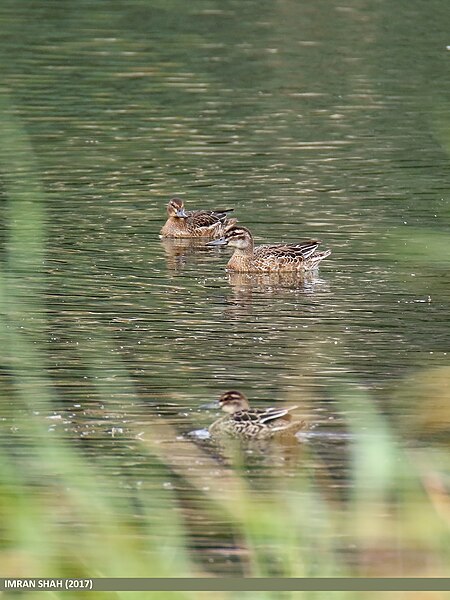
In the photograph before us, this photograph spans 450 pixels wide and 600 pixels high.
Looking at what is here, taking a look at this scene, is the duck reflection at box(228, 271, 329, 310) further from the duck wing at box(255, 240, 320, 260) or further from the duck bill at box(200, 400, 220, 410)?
the duck bill at box(200, 400, 220, 410)

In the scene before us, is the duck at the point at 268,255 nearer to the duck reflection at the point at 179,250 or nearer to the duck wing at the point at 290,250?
the duck wing at the point at 290,250

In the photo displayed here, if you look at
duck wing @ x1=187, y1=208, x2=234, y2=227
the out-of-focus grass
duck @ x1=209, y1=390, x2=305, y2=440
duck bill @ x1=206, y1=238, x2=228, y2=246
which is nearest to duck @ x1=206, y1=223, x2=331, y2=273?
duck bill @ x1=206, y1=238, x2=228, y2=246

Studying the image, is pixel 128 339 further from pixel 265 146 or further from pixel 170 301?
pixel 265 146

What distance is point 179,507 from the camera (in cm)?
832

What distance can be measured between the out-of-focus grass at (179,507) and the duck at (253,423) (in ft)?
1.07

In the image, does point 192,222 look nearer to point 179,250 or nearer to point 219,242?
point 179,250

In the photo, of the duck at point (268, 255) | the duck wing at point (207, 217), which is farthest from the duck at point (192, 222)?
the duck at point (268, 255)

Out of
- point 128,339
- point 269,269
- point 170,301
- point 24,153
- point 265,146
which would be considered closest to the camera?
point 128,339

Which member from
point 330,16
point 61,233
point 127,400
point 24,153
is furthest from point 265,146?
point 330,16

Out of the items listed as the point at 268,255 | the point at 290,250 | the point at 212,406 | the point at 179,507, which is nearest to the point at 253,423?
the point at 212,406

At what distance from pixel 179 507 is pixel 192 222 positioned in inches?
312

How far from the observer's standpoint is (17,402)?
10008 mm

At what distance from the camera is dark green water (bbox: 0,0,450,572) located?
1029 cm

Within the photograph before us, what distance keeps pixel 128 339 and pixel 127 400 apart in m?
1.50
